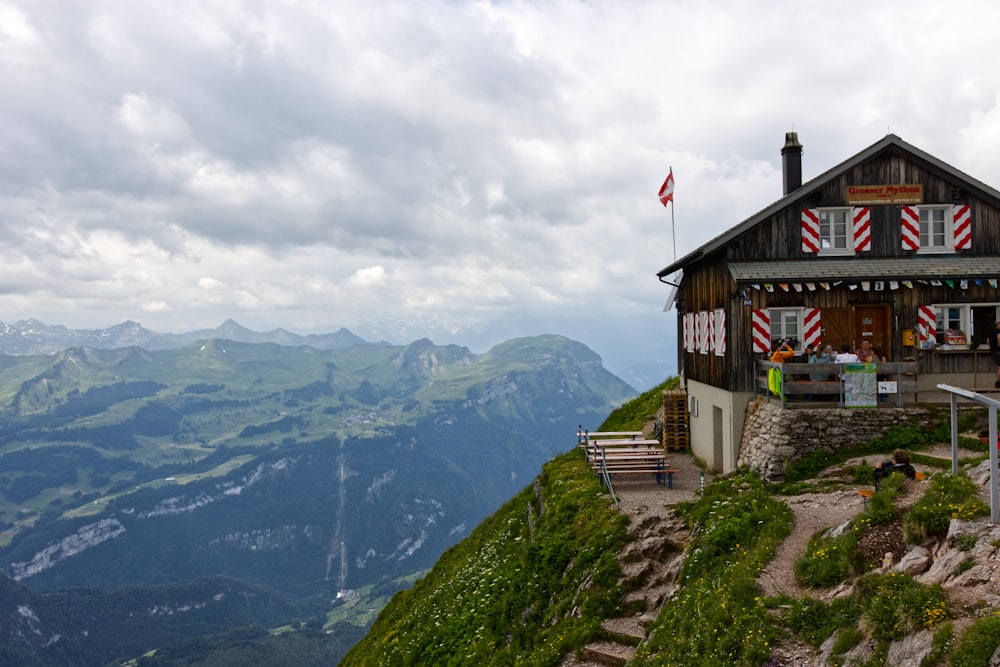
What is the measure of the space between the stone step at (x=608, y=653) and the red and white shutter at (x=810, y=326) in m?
14.1

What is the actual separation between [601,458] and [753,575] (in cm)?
1211

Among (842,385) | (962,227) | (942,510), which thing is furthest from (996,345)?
(942,510)

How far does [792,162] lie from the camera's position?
27.2 metres

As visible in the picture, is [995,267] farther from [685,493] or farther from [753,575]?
[753,575]

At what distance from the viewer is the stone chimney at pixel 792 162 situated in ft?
89.0

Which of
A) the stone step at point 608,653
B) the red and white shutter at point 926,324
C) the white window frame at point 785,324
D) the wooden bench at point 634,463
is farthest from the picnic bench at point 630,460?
the red and white shutter at point 926,324

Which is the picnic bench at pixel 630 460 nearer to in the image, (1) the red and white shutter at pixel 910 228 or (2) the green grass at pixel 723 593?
(2) the green grass at pixel 723 593

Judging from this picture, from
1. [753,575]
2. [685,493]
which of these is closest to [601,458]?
[685,493]

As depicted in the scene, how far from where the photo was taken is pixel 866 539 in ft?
36.9

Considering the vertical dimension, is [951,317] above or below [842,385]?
above

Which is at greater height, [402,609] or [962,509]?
[962,509]

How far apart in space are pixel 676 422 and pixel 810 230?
37.1 ft

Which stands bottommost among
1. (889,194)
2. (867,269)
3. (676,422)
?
(676,422)

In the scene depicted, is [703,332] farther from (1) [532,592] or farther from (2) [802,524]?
(1) [532,592]
